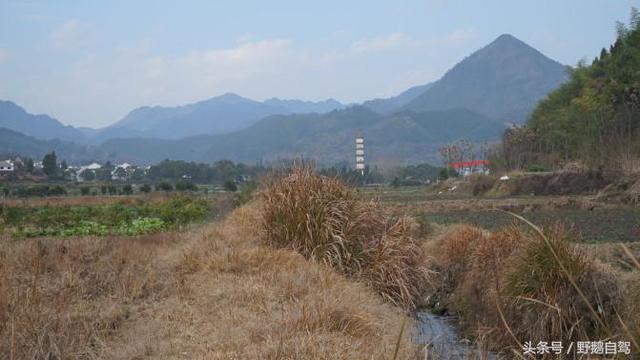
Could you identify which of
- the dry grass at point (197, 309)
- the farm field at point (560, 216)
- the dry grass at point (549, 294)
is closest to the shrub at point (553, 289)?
the dry grass at point (549, 294)

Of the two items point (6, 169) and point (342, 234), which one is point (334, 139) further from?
point (342, 234)

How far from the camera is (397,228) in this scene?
368 inches

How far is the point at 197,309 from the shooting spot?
19.9ft

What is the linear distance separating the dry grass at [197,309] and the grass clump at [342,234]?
0.47m

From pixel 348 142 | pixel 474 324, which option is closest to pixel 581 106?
pixel 474 324

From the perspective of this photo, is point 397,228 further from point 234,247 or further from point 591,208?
point 591,208

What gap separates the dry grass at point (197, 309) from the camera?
4.73 meters

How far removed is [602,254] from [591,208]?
1457 cm

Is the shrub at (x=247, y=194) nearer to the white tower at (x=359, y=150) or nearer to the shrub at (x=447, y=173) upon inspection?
the shrub at (x=447, y=173)

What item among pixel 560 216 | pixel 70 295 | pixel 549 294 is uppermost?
pixel 70 295

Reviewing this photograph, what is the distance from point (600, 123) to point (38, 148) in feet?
384

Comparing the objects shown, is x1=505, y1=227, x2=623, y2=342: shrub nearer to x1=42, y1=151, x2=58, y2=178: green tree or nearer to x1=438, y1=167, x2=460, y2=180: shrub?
x1=42, y1=151, x2=58, y2=178: green tree

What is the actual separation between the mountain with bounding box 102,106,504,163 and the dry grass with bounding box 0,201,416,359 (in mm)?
114795

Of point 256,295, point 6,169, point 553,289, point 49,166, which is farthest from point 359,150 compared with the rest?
point 256,295
